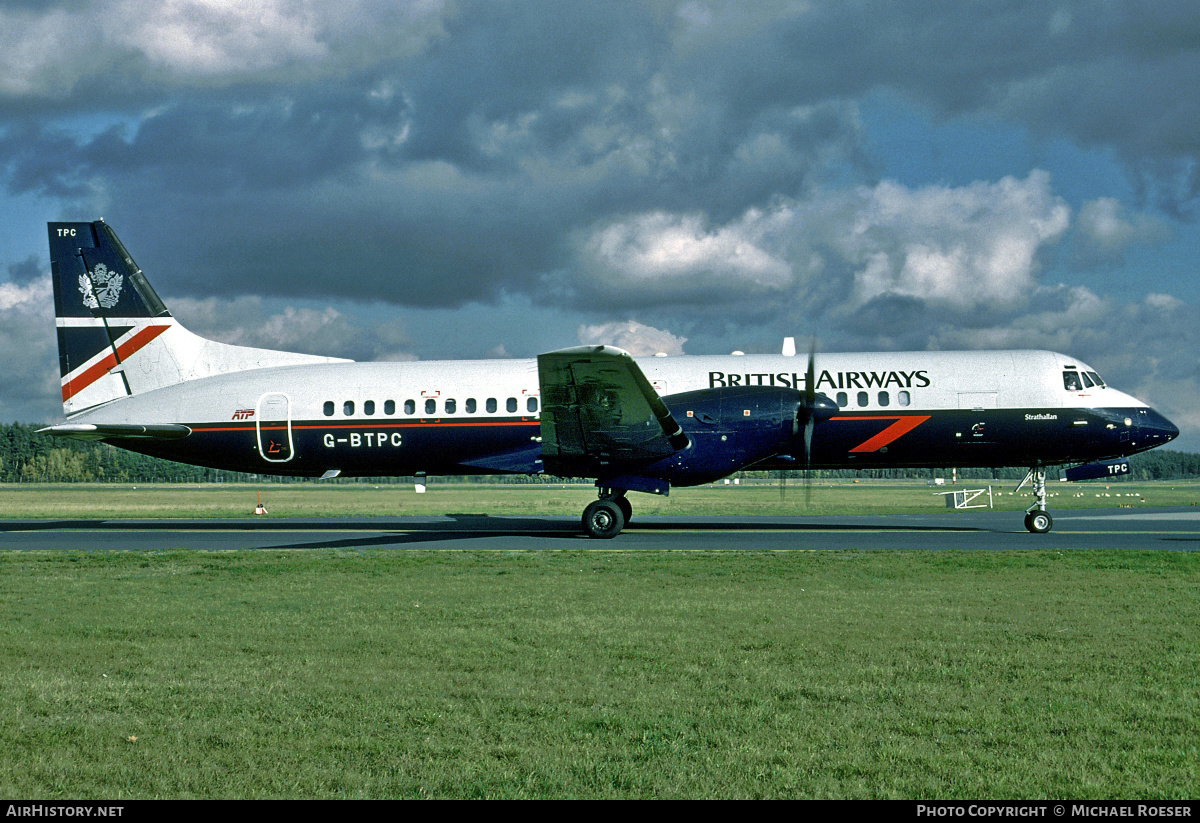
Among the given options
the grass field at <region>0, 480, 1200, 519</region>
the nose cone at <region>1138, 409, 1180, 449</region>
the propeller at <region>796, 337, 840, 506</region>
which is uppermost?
the propeller at <region>796, 337, 840, 506</region>

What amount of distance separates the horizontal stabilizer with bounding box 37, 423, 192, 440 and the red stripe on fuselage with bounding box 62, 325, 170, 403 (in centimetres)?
218

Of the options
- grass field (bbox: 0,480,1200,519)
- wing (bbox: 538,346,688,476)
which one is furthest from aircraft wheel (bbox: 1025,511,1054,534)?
wing (bbox: 538,346,688,476)

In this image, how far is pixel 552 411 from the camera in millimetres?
21188

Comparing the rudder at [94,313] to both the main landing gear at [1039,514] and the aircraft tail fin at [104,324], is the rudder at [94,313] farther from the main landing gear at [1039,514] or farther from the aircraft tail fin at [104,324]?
the main landing gear at [1039,514]

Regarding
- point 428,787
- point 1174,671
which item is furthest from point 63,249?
point 1174,671

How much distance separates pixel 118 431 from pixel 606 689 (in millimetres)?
22071

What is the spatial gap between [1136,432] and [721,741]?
884 inches

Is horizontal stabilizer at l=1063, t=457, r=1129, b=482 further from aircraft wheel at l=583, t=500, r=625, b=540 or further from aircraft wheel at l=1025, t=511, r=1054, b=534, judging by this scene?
aircraft wheel at l=583, t=500, r=625, b=540

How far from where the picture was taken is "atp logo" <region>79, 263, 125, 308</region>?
26734mm

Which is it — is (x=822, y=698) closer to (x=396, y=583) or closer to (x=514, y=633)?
(x=514, y=633)

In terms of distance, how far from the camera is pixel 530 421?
24.8 meters

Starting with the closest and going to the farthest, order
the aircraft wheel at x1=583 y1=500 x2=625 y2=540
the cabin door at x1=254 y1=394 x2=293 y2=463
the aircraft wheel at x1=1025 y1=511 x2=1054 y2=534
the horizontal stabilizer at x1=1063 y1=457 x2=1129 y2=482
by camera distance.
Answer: the aircraft wheel at x1=583 y1=500 x2=625 y2=540
the aircraft wheel at x1=1025 y1=511 x2=1054 y2=534
the cabin door at x1=254 y1=394 x2=293 y2=463
the horizontal stabilizer at x1=1063 y1=457 x2=1129 y2=482

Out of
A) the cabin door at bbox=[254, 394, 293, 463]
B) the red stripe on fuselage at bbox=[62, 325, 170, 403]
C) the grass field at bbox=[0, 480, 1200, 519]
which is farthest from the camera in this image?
the grass field at bbox=[0, 480, 1200, 519]

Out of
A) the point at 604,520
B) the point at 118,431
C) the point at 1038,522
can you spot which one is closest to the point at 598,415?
the point at 604,520
